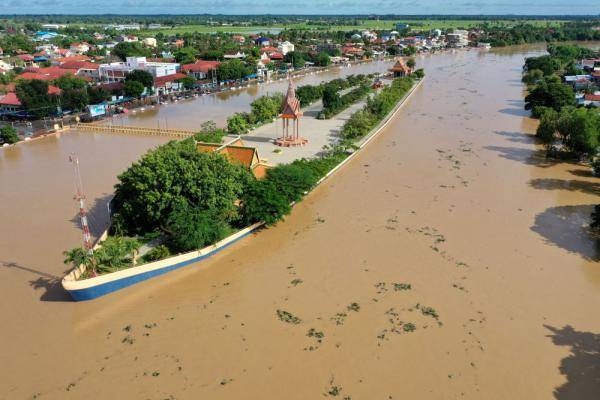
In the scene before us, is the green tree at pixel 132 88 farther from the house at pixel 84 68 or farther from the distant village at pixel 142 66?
the house at pixel 84 68

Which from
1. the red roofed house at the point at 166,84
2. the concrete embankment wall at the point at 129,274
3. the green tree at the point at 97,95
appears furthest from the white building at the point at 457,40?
the concrete embankment wall at the point at 129,274

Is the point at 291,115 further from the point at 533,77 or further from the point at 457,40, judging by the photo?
the point at 457,40

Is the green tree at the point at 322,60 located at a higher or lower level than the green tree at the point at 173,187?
higher

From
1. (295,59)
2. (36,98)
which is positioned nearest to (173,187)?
(36,98)

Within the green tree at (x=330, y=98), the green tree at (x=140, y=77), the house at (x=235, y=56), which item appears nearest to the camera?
the green tree at (x=330, y=98)

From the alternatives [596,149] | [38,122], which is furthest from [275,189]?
[38,122]

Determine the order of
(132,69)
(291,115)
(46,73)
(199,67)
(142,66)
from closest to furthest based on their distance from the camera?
(291,115)
(132,69)
(142,66)
(46,73)
(199,67)

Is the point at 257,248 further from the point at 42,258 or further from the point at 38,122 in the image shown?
the point at 38,122
